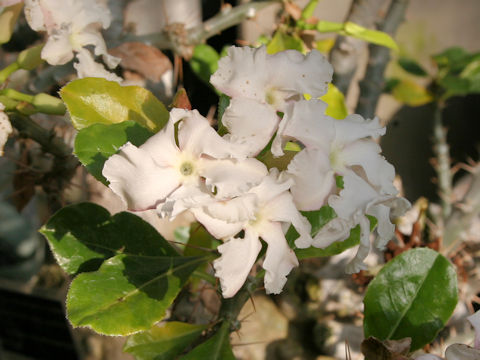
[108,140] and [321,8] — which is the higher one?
[108,140]

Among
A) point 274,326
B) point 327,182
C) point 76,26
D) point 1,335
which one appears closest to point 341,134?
point 327,182

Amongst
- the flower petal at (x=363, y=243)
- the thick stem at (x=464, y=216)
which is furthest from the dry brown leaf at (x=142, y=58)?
the thick stem at (x=464, y=216)

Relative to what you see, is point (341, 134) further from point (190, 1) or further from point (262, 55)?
point (190, 1)

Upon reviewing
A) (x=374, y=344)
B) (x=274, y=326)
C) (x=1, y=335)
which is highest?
(x=374, y=344)

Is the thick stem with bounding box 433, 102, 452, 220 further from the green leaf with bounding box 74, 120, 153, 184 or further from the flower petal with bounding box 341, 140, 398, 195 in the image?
the green leaf with bounding box 74, 120, 153, 184

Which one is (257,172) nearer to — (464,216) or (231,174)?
(231,174)

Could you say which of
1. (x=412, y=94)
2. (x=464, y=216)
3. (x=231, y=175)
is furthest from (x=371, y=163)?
(x=412, y=94)

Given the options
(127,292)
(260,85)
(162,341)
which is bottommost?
(162,341)
